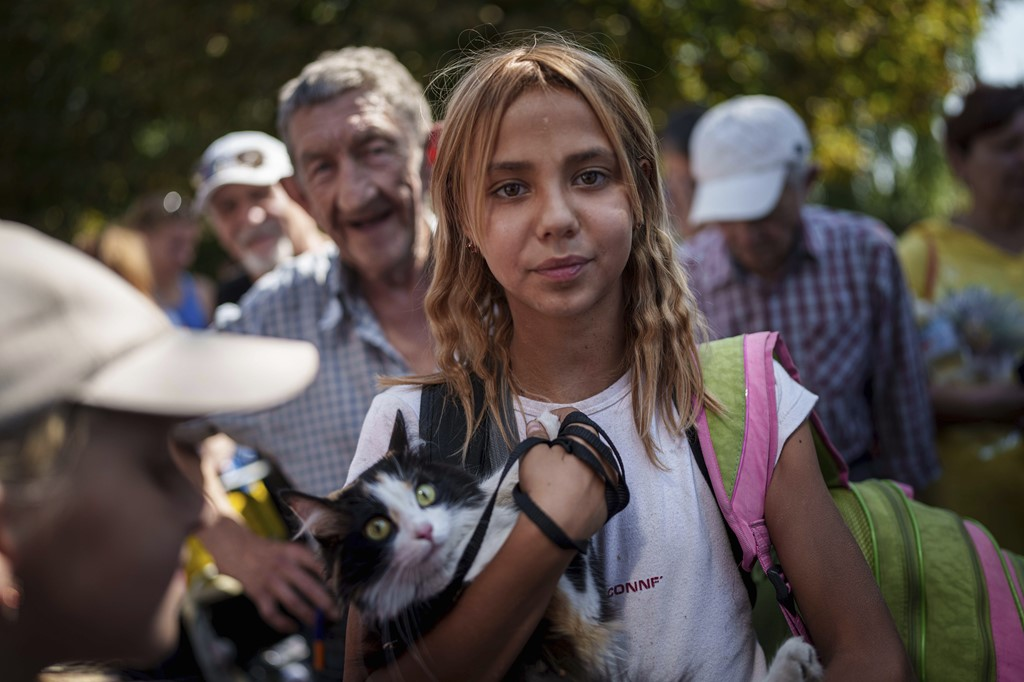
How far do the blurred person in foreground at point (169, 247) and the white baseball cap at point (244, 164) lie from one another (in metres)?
2.24

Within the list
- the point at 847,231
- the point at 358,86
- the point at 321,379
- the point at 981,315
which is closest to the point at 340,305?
the point at 321,379

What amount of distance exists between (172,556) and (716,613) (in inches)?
43.5

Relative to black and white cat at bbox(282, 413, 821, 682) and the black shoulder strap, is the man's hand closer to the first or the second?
the black shoulder strap

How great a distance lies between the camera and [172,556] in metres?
1.51

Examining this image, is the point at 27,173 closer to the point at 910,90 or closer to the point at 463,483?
the point at 910,90

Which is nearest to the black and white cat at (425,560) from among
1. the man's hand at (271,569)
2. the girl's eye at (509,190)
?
the girl's eye at (509,190)

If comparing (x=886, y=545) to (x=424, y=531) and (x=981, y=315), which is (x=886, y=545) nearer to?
(x=424, y=531)

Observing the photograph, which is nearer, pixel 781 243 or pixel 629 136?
pixel 629 136

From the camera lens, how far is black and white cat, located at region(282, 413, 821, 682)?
188cm

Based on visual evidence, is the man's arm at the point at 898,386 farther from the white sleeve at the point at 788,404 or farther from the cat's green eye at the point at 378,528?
the cat's green eye at the point at 378,528

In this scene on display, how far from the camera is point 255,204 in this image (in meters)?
5.22

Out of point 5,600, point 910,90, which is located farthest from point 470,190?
point 910,90

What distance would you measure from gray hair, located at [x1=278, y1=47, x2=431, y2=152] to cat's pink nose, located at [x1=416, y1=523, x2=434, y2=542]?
6.41 ft

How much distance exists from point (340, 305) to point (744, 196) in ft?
6.15
